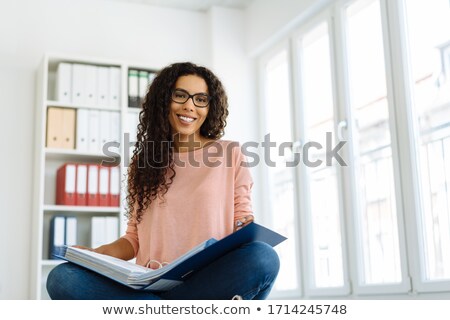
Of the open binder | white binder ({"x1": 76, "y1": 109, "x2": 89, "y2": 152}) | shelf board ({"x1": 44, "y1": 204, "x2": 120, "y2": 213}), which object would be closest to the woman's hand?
the open binder

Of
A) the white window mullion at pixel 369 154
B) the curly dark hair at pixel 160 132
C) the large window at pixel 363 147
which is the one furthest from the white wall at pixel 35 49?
the curly dark hair at pixel 160 132

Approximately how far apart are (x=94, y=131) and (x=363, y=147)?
1.61 m

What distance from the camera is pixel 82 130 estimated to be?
379 centimetres

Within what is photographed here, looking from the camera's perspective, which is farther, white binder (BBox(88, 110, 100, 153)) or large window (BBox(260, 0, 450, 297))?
white binder (BBox(88, 110, 100, 153))

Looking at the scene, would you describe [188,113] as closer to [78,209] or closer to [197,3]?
[78,209]

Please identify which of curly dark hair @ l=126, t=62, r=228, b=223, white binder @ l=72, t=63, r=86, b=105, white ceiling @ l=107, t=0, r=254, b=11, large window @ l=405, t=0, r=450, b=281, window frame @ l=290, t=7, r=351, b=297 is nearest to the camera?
curly dark hair @ l=126, t=62, r=228, b=223

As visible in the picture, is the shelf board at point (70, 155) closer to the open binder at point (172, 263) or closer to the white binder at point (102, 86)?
the white binder at point (102, 86)

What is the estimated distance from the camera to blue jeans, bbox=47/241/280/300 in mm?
1435

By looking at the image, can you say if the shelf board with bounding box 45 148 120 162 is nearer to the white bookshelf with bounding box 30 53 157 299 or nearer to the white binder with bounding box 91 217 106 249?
the white bookshelf with bounding box 30 53 157 299

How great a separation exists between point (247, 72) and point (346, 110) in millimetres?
1211

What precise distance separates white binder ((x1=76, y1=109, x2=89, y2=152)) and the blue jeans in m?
2.33

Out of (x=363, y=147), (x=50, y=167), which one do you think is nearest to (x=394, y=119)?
(x=363, y=147)

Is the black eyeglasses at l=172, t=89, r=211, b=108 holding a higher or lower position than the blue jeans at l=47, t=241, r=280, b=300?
Result: higher
